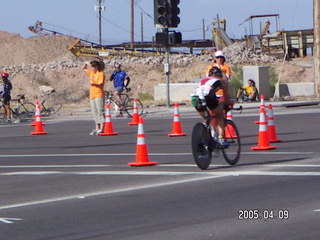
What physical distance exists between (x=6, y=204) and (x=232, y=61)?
52406mm

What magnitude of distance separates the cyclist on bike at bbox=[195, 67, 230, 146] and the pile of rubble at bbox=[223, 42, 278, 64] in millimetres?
48370

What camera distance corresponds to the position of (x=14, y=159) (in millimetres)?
16578

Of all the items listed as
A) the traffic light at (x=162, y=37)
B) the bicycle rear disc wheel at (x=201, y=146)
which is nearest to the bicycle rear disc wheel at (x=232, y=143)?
the bicycle rear disc wheel at (x=201, y=146)

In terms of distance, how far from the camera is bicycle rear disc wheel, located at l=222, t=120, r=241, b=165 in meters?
13.6

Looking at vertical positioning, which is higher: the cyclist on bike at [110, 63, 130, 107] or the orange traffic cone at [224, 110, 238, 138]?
the cyclist on bike at [110, 63, 130, 107]

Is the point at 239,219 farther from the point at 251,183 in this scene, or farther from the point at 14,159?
the point at 14,159

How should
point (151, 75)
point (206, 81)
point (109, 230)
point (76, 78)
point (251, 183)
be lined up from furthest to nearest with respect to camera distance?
1. point (76, 78)
2. point (151, 75)
3. point (206, 81)
4. point (251, 183)
5. point (109, 230)

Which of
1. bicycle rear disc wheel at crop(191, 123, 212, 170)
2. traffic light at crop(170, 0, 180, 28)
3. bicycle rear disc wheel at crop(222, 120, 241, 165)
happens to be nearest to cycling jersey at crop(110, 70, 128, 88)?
traffic light at crop(170, 0, 180, 28)

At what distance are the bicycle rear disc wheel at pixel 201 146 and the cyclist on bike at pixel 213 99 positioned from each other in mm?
360

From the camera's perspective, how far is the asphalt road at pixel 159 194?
28.2 feet

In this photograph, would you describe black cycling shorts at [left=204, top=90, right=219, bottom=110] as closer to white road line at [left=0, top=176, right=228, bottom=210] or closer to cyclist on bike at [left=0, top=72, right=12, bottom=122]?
white road line at [left=0, top=176, right=228, bottom=210]

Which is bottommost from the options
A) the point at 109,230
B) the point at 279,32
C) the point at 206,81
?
the point at 109,230

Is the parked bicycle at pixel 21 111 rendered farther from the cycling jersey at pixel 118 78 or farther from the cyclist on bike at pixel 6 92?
the cycling jersey at pixel 118 78

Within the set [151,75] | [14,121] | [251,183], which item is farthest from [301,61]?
[251,183]
